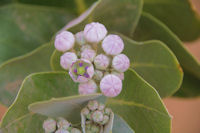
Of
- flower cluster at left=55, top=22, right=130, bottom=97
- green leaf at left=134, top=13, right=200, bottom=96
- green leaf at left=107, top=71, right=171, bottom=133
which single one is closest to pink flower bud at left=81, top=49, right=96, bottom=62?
flower cluster at left=55, top=22, right=130, bottom=97

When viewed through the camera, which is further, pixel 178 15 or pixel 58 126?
pixel 178 15

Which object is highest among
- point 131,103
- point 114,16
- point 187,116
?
point 114,16

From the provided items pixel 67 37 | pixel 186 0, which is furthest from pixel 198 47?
pixel 67 37

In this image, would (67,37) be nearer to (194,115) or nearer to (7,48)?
(7,48)

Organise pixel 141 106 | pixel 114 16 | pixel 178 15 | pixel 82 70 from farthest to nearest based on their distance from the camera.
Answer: pixel 178 15
pixel 114 16
pixel 141 106
pixel 82 70

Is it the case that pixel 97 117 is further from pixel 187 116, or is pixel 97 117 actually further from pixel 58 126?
pixel 187 116

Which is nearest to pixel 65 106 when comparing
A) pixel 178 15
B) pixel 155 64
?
pixel 155 64

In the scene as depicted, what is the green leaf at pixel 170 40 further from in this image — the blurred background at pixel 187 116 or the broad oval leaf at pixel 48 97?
the blurred background at pixel 187 116
